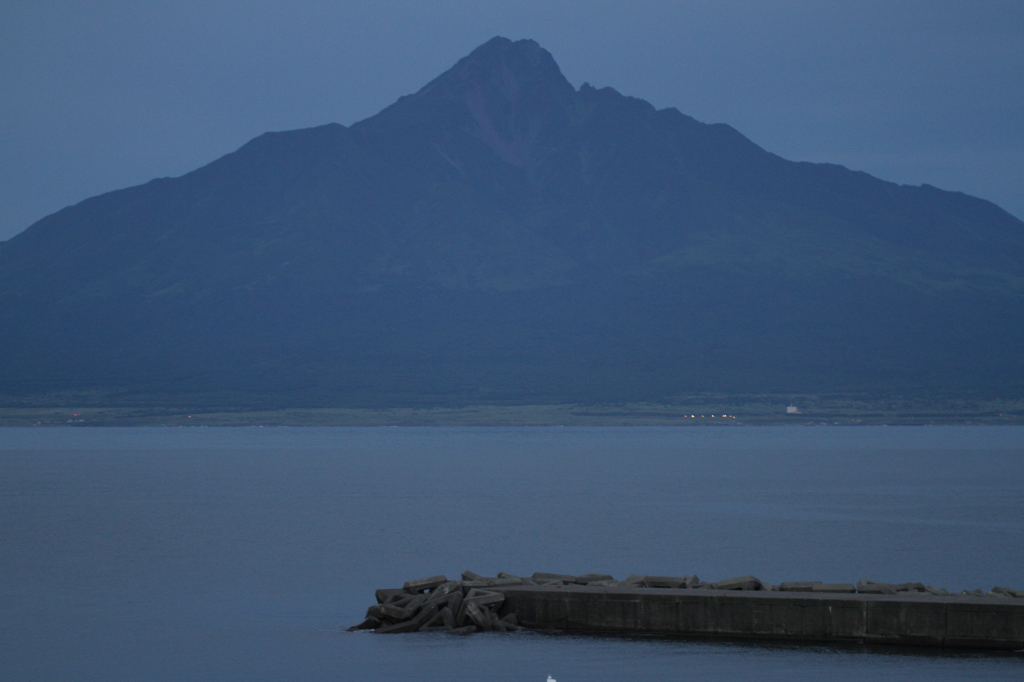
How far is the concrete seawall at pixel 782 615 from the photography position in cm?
1997

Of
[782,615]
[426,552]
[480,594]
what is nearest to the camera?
[782,615]

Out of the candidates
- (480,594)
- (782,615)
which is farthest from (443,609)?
(782,615)

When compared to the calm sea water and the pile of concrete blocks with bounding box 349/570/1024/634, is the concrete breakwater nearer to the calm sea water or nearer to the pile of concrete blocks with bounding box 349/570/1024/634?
the pile of concrete blocks with bounding box 349/570/1024/634

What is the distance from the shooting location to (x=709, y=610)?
21125 mm

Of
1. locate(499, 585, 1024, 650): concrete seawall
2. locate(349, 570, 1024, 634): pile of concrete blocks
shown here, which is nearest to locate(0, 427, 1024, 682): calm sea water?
locate(499, 585, 1024, 650): concrete seawall

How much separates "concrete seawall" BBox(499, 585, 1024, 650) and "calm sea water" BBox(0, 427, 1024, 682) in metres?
0.45

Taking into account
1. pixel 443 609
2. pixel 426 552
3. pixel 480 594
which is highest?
pixel 480 594

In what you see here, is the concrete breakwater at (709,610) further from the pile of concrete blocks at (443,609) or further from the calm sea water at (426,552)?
the calm sea water at (426,552)

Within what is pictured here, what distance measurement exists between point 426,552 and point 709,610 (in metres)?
18.0

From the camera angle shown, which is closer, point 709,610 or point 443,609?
point 709,610

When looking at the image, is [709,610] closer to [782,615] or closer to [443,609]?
[782,615]

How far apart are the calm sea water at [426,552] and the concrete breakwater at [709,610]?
0.47m

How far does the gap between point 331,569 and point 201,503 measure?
93.2 feet

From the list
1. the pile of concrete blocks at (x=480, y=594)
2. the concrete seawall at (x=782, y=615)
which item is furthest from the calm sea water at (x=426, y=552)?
the pile of concrete blocks at (x=480, y=594)
